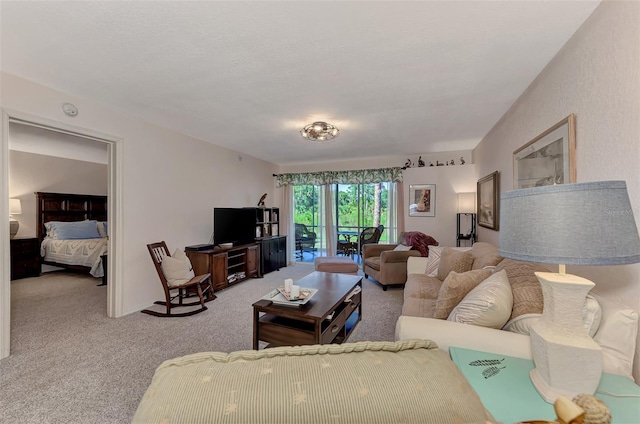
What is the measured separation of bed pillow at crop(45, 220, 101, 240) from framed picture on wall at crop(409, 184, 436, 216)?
660cm

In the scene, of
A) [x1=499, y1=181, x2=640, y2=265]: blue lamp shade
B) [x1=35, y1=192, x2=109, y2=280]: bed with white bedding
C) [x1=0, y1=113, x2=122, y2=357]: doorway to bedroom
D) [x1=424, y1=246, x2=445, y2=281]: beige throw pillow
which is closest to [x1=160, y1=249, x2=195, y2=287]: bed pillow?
[x1=0, y1=113, x2=122, y2=357]: doorway to bedroom

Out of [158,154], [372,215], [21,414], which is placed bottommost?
[21,414]

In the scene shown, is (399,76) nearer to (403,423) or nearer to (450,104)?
(450,104)

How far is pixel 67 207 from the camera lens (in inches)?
217

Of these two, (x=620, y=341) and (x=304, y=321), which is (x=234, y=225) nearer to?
(x=304, y=321)

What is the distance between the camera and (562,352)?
2.96 ft

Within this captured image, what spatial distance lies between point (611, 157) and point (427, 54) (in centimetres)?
126

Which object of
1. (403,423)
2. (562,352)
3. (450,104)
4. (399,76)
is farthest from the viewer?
(450,104)

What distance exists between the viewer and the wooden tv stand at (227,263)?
3.79 m

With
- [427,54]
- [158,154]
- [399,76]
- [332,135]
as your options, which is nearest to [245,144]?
[158,154]

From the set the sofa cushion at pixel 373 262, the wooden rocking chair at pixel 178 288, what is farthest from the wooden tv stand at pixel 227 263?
the sofa cushion at pixel 373 262

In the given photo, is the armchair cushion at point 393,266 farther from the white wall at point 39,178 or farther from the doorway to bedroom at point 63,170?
the white wall at point 39,178

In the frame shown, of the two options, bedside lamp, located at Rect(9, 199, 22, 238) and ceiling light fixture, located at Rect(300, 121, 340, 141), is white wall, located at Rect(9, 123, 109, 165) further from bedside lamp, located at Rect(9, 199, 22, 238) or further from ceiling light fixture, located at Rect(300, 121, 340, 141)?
ceiling light fixture, located at Rect(300, 121, 340, 141)

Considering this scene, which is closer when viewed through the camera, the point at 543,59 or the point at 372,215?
the point at 543,59
